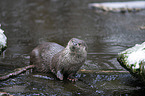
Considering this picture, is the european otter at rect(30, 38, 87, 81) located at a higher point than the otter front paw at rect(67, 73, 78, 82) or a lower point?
higher

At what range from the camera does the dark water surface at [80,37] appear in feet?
11.9

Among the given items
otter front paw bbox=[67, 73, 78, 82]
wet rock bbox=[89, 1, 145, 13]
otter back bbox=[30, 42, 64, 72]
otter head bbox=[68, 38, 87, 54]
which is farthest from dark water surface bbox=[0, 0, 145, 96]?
otter head bbox=[68, 38, 87, 54]

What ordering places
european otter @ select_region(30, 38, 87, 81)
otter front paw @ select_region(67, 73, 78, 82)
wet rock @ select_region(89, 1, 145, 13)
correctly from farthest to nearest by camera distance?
1. wet rock @ select_region(89, 1, 145, 13)
2. otter front paw @ select_region(67, 73, 78, 82)
3. european otter @ select_region(30, 38, 87, 81)

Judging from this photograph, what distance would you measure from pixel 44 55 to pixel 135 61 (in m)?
1.72

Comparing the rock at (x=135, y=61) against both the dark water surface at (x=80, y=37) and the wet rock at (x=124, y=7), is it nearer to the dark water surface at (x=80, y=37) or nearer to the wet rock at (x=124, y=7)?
the dark water surface at (x=80, y=37)

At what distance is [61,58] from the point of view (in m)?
3.85

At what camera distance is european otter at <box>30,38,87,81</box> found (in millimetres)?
3621

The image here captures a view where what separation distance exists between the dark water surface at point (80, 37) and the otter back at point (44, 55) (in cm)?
26

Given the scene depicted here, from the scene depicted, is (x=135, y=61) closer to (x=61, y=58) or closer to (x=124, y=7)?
(x=61, y=58)

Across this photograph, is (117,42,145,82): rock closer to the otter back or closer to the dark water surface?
the dark water surface

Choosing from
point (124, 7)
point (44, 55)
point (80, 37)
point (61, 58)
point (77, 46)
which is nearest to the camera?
point (77, 46)

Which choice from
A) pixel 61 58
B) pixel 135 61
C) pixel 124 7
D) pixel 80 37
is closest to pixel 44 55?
pixel 61 58

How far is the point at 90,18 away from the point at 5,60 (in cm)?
620

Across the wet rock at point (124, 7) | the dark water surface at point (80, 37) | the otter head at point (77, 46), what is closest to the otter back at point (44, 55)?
the dark water surface at point (80, 37)
